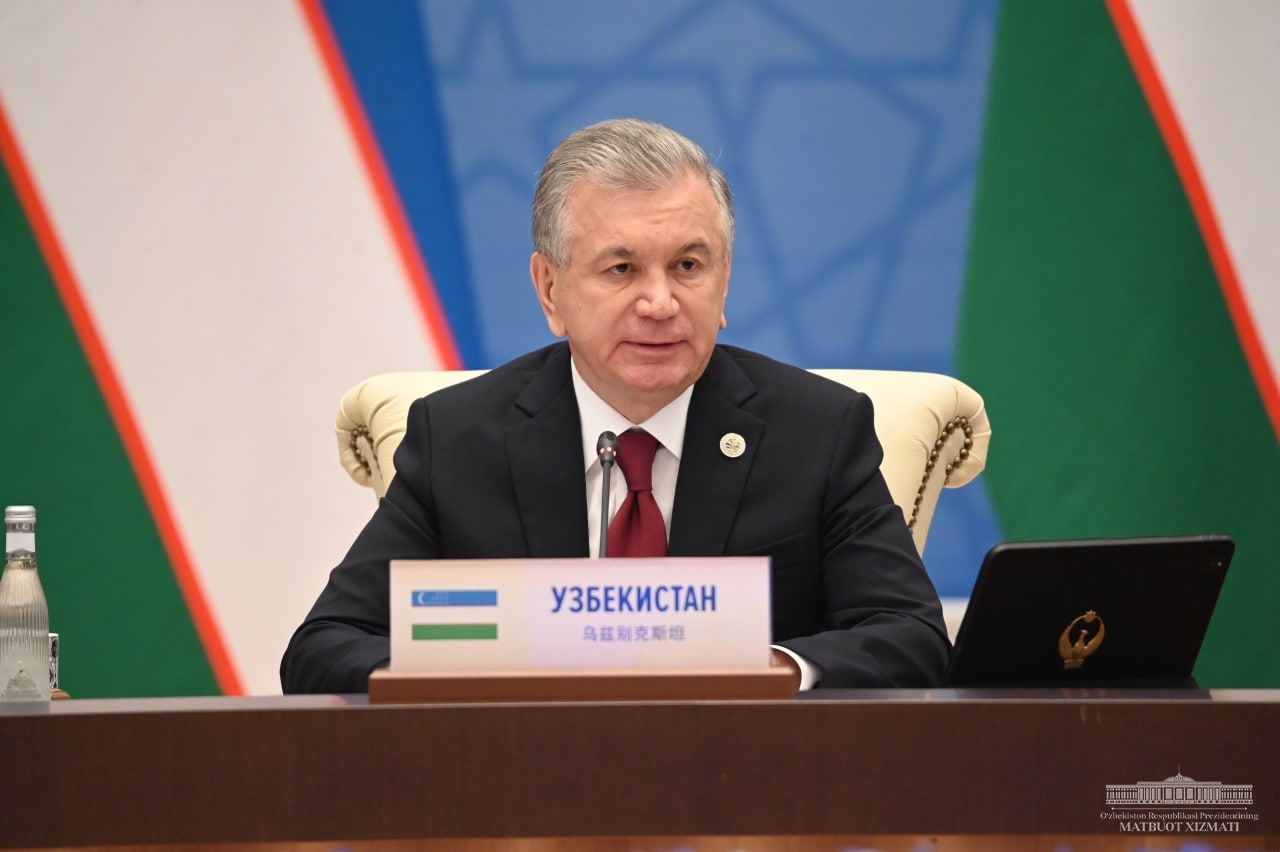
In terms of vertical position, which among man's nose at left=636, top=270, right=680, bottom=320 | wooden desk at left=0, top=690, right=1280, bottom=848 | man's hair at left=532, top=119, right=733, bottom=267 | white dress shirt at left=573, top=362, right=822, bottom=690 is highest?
man's hair at left=532, top=119, right=733, bottom=267

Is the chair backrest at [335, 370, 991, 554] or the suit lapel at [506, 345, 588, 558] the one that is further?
the chair backrest at [335, 370, 991, 554]

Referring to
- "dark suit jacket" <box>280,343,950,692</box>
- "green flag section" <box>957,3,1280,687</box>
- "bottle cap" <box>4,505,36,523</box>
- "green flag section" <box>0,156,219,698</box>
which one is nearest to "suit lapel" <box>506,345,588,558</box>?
"dark suit jacket" <box>280,343,950,692</box>

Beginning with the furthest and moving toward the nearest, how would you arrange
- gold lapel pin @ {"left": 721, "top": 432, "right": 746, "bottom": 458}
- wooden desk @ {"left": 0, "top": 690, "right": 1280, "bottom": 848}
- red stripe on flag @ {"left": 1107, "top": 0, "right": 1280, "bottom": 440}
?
red stripe on flag @ {"left": 1107, "top": 0, "right": 1280, "bottom": 440} < gold lapel pin @ {"left": 721, "top": 432, "right": 746, "bottom": 458} < wooden desk @ {"left": 0, "top": 690, "right": 1280, "bottom": 848}

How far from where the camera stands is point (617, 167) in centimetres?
197

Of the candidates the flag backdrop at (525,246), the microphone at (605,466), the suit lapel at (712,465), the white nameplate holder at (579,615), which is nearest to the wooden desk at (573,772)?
the white nameplate holder at (579,615)

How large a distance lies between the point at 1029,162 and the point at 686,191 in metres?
1.57

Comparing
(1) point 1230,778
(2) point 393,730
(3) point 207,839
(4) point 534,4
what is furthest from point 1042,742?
(4) point 534,4

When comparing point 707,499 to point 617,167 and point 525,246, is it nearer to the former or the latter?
point 617,167

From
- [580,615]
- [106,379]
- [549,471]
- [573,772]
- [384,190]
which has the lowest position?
[573,772]

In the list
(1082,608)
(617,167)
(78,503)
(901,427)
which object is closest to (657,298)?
(617,167)

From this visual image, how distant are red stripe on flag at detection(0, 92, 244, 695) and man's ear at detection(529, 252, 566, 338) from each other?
5.21ft

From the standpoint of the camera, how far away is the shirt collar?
205 cm

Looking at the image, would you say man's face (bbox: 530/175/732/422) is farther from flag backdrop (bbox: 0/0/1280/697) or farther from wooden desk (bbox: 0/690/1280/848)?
flag backdrop (bbox: 0/0/1280/697)

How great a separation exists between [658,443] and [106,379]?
185cm
